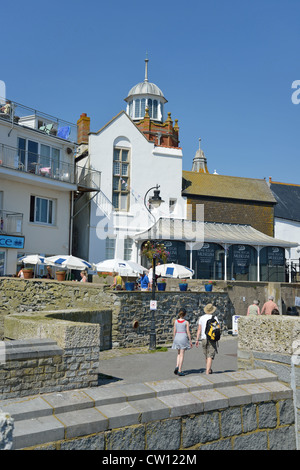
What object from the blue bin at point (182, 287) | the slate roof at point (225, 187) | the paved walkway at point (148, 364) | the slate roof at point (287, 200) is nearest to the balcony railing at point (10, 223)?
the blue bin at point (182, 287)

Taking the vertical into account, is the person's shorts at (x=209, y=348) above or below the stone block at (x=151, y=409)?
below

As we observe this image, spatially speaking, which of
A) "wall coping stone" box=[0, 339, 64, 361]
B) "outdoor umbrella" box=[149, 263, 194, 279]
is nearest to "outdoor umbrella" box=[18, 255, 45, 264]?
"outdoor umbrella" box=[149, 263, 194, 279]

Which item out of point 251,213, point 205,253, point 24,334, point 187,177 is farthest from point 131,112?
point 24,334

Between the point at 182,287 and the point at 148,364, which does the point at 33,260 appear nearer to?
the point at 182,287

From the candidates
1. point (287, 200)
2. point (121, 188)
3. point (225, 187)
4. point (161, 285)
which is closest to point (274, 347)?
point (161, 285)

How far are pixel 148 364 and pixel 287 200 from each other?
32.3m

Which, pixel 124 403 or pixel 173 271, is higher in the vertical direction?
pixel 173 271

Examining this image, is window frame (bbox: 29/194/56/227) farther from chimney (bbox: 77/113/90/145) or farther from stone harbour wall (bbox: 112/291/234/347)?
stone harbour wall (bbox: 112/291/234/347)

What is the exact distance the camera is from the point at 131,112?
40.5 metres

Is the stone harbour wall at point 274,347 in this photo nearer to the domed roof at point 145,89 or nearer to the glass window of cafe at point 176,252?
the glass window of cafe at point 176,252

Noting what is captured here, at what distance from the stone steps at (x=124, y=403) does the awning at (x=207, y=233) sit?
2089 cm

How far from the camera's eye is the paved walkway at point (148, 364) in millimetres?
10922

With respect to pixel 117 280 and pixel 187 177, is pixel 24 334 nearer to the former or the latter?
pixel 117 280

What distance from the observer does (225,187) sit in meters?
32.4
